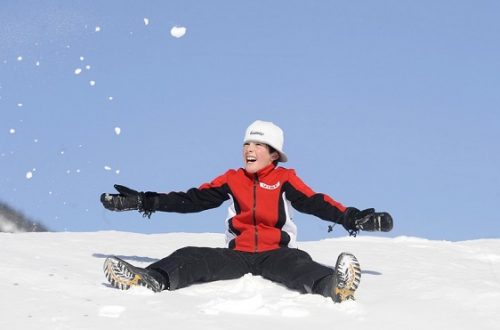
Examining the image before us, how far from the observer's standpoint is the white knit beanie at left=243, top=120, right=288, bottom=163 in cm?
516

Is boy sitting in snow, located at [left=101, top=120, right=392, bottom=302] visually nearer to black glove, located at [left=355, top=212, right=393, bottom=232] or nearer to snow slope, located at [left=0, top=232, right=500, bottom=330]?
black glove, located at [left=355, top=212, right=393, bottom=232]

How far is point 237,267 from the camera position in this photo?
4641mm

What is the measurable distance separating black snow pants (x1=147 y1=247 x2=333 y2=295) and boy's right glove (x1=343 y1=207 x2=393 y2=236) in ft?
1.33

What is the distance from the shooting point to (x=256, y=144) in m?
5.17

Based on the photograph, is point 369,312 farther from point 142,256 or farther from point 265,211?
point 142,256

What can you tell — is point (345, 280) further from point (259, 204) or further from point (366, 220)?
point (259, 204)

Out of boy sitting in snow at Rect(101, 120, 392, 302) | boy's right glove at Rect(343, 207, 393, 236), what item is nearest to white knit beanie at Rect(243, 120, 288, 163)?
boy sitting in snow at Rect(101, 120, 392, 302)

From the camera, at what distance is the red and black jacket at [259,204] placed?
16.2 feet

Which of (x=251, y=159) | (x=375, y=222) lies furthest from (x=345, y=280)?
(x=251, y=159)

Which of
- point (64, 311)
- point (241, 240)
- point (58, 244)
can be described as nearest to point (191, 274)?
point (241, 240)

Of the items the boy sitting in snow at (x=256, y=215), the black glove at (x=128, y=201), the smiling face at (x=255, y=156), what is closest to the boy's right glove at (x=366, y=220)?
the boy sitting in snow at (x=256, y=215)

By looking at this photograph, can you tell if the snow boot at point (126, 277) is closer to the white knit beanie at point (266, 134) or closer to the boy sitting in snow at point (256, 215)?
the boy sitting in snow at point (256, 215)

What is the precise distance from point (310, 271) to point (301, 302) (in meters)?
0.39

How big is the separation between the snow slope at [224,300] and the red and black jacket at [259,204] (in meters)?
0.48
